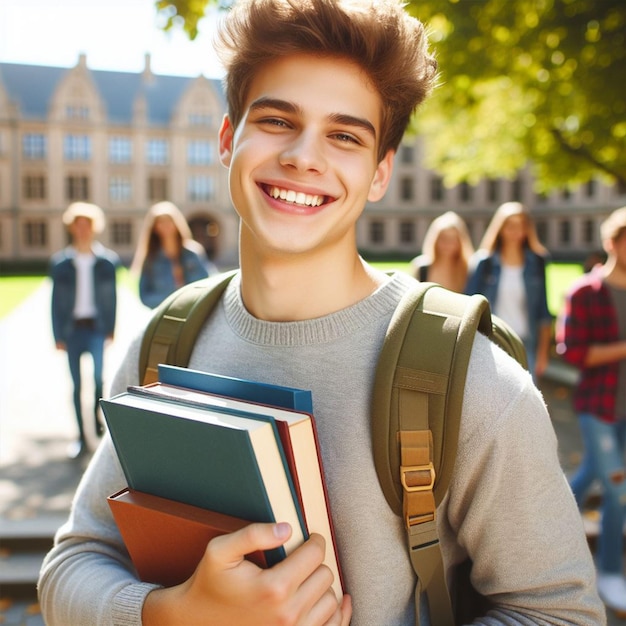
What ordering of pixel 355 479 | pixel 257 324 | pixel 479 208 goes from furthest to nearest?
pixel 479 208 < pixel 257 324 < pixel 355 479

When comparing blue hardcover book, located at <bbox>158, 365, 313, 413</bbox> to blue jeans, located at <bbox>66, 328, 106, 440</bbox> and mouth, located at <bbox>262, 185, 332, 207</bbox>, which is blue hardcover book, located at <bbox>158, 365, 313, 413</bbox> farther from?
blue jeans, located at <bbox>66, 328, 106, 440</bbox>

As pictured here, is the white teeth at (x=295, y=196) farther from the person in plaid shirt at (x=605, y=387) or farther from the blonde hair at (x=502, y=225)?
the blonde hair at (x=502, y=225)

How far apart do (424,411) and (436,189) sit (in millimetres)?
58717

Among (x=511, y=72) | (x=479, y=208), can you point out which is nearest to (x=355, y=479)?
(x=511, y=72)

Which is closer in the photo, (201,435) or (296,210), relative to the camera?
(201,435)

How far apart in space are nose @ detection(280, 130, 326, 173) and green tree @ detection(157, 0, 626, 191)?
19.3ft

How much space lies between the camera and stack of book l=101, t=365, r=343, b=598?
1.03 meters

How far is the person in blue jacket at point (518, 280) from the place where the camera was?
19.1 ft

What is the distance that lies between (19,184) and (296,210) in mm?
55030

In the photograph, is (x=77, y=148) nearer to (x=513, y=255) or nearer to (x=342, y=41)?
(x=513, y=255)

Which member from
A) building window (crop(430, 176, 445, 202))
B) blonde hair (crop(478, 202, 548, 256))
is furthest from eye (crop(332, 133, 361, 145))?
building window (crop(430, 176, 445, 202))

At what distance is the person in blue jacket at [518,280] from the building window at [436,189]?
5329 cm

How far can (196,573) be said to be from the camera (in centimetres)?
109

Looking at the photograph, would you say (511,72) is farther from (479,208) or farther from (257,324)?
(479,208)
